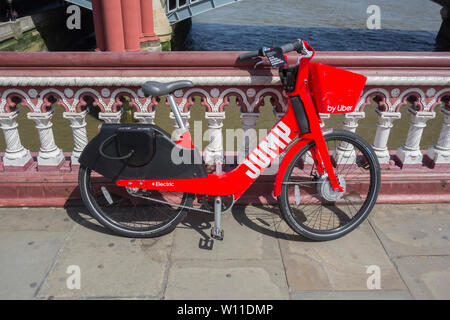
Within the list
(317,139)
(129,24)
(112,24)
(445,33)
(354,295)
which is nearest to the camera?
(354,295)

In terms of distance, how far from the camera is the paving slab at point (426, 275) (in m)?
2.78

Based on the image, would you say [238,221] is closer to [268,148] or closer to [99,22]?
[268,148]

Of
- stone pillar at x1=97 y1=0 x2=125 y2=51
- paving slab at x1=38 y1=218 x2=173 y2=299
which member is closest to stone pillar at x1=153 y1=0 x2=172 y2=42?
stone pillar at x1=97 y1=0 x2=125 y2=51

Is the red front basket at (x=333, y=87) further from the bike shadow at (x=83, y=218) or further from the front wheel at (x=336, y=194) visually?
the bike shadow at (x=83, y=218)

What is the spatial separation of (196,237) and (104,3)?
1123 centimetres

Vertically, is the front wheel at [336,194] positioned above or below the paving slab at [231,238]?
above

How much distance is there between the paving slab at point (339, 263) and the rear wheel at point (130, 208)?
91 cm

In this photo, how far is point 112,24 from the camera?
12945 mm

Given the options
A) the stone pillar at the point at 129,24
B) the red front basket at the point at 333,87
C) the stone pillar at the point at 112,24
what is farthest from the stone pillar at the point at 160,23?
the red front basket at the point at 333,87

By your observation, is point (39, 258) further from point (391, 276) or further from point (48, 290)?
point (391, 276)

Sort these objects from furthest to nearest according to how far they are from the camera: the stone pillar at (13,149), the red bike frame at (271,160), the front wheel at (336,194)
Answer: the stone pillar at (13,149) < the front wheel at (336,194) < the red bike frame at (271,160)

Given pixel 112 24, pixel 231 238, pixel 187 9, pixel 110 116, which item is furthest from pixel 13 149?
pixel 187 9

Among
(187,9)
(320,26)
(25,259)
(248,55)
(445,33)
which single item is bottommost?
(445,33)

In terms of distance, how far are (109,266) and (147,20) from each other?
573 inches
